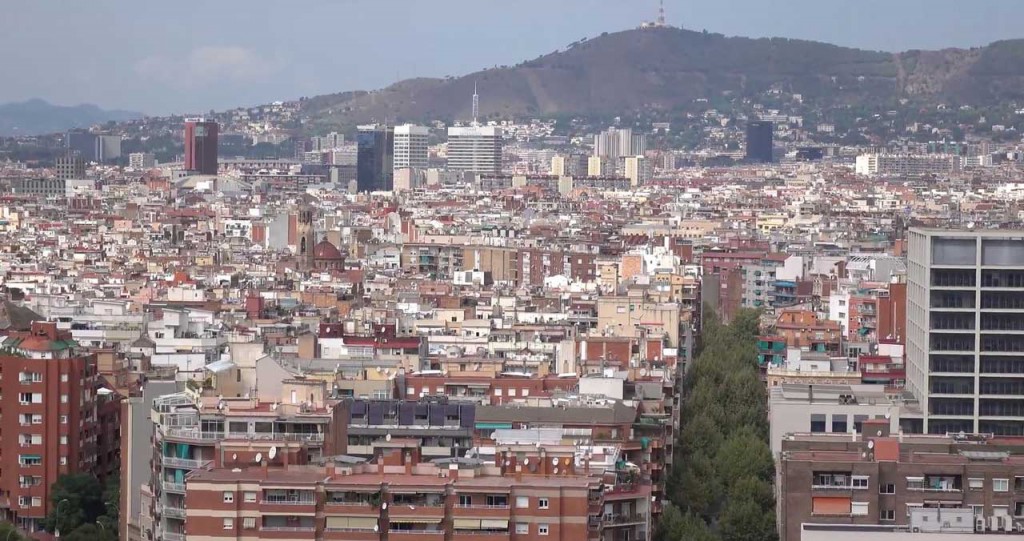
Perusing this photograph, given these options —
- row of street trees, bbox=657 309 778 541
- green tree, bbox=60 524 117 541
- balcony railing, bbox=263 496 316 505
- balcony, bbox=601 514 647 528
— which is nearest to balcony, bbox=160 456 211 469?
balcony railing, bbox=263 496 316 505

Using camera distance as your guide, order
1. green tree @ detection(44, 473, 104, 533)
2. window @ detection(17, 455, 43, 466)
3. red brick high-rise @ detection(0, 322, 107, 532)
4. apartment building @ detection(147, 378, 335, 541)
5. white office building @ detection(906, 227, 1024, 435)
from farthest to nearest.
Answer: white office building @ detection(906, 227, 1024, 435), window @ detection(17, 455, 43, 466), red brick high-rise @ detection(0, 322, 107, 532), green tree @ detection(44, 473, 104, 533), apartment building @ detection(147, 378, 335, 541)

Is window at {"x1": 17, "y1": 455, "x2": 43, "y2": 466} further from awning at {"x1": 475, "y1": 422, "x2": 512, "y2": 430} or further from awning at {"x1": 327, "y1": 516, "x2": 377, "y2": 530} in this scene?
awning at {"x1": 327, "y1": 516, "x2": 377, "y2": 530}

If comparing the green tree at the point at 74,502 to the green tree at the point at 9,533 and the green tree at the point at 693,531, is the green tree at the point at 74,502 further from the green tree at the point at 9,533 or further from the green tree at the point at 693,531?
the green tree at the point at 693,531

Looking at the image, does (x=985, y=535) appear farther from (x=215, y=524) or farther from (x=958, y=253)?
(x=958, y=253)

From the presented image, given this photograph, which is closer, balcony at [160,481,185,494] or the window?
balcony at [160,481,185,494]

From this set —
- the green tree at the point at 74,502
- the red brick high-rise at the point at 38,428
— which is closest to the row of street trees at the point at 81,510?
the green tree at the point at 74,502

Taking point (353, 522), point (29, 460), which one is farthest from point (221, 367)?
point (353, 522)

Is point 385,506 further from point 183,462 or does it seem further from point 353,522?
point 183,462

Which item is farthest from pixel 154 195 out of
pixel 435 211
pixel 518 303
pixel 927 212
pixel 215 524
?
pixel 215 524
